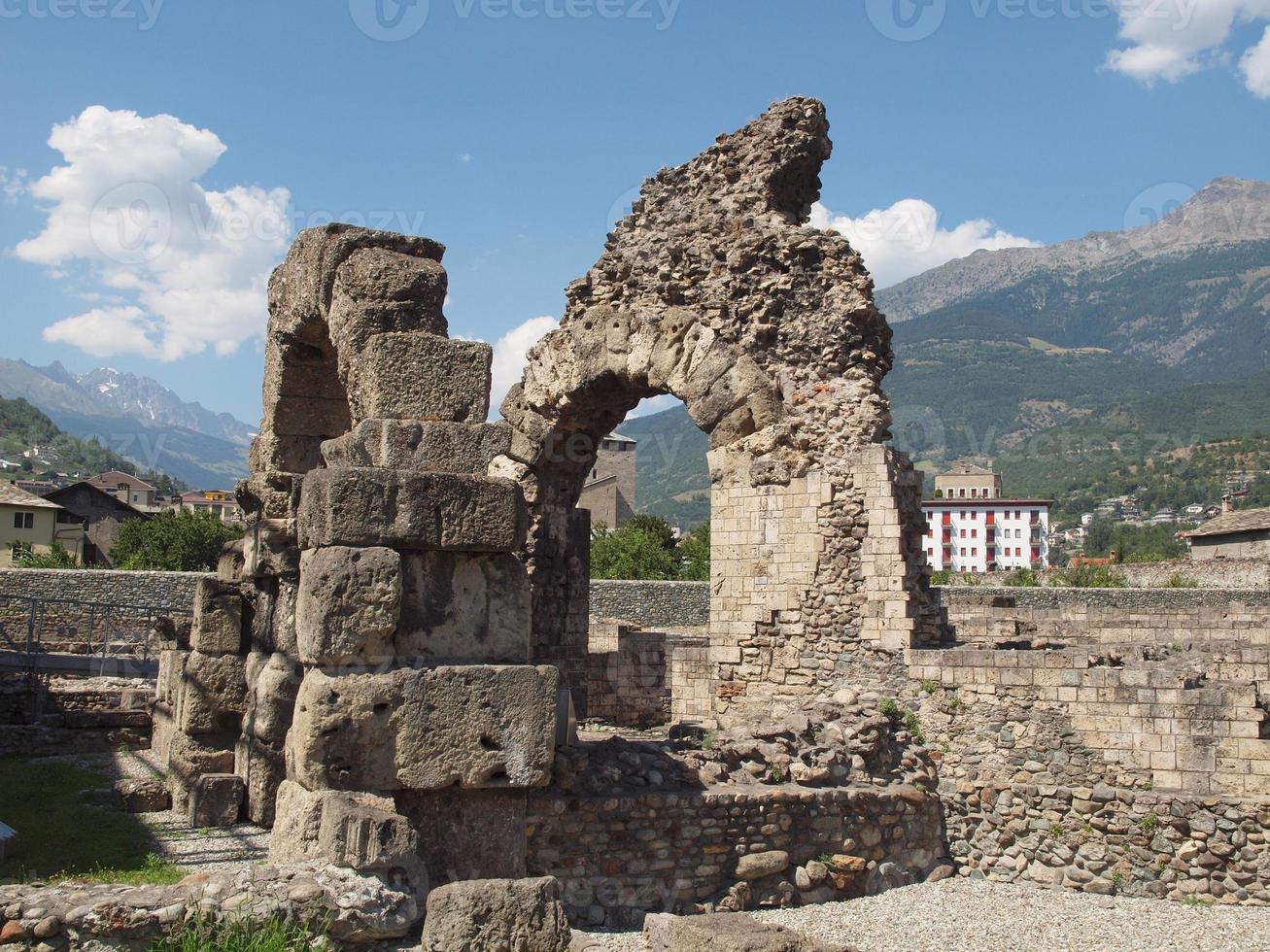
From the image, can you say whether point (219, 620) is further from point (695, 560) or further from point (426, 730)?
point (695, 560)

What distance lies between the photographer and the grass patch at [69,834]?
666 centimetres

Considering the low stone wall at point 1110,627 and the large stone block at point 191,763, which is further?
the low stone wall at point 1110,627

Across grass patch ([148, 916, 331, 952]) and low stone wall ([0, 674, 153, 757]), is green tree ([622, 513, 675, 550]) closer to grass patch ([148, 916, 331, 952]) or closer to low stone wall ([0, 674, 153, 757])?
low stone wall ([0, 674, 153, 757])

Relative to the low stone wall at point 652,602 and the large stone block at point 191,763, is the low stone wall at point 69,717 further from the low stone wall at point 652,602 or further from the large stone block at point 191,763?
the low stone wall at point 652,602

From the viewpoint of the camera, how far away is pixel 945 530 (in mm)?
90438

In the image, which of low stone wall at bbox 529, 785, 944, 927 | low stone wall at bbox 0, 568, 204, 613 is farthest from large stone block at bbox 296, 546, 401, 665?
low stone wall at bbox 0, 568, 204, 613

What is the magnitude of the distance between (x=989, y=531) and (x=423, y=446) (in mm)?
87798

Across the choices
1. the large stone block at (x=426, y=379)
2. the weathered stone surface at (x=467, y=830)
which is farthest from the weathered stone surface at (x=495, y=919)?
the large stone block at (x=426, y=379)

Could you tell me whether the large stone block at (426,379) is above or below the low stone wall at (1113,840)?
above

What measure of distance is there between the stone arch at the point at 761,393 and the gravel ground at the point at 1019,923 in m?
2.82

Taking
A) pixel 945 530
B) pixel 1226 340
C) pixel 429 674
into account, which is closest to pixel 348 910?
pixel 429 674

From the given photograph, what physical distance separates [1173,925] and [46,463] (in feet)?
516

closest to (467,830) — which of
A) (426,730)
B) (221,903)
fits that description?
(426,730)

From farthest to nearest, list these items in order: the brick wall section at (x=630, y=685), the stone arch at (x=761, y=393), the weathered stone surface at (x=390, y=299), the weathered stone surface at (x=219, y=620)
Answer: the brick wall section at (x=630, y=685)
the stone arch at (x=761, y=393)
the weathered stone surface at (x=219, y=620)
the weathered stone surface at (x=390, y=299)
